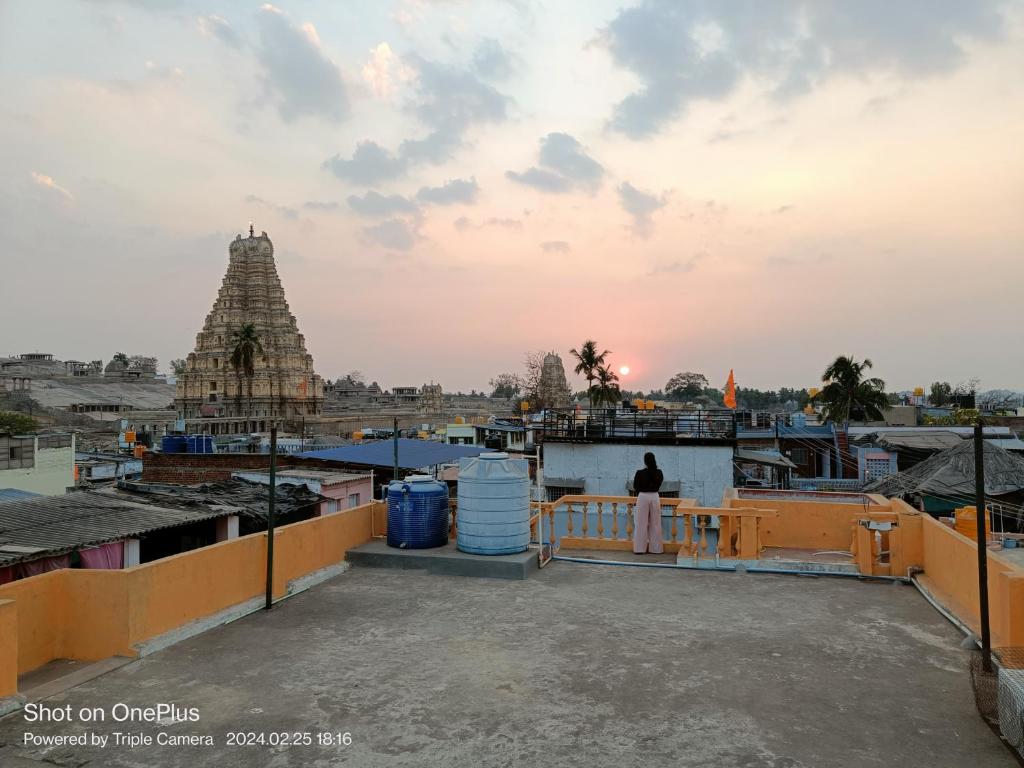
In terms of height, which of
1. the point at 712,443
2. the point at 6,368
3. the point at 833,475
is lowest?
the point at 833,475

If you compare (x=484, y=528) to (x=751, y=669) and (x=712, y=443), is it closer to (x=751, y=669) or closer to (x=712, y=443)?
(x=751, y=669)

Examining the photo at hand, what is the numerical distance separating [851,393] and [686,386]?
124351 millimetres

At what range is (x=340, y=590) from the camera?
30.2ft

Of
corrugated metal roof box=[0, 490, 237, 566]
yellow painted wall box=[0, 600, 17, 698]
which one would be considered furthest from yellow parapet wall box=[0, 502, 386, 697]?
corrugated metal roof box=[0, 490, 237, 566]

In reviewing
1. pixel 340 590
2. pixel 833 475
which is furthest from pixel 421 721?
pixel 833 475

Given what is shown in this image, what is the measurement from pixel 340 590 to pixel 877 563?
749 cm

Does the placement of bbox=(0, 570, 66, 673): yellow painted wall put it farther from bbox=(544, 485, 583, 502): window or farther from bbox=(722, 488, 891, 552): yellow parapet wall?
bbox=(544, 485, 583, 502): window

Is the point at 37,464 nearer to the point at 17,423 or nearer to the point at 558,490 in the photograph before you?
the point at 17,423

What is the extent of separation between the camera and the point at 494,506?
10.2m

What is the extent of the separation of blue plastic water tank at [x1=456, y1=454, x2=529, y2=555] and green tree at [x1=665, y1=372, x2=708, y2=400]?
172 m

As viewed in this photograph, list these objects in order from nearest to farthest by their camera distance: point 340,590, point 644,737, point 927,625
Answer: point 644,737
point 927,625
point 340,590

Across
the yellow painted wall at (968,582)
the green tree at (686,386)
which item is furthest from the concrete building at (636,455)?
the green tree at (686,386)

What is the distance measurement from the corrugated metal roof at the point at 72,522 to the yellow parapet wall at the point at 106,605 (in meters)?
2.62

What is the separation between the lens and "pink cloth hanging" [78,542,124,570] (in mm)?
10289
